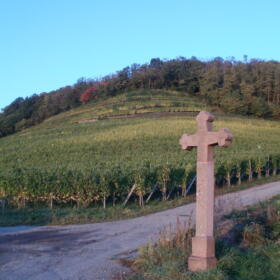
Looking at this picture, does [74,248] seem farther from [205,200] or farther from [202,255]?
[205,200]

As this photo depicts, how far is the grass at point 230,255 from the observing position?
27.9 ft

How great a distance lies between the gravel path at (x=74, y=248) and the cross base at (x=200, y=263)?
1399 millimetres

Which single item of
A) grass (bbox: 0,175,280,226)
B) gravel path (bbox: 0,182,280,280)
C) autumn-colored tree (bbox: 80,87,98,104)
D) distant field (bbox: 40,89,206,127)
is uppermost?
autumn-colored tree (bbox: 80,87,98,104)

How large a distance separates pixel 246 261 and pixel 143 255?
1.93 m

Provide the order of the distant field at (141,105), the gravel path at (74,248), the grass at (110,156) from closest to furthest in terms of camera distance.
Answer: the gravel path at (74,248), the grass at (110,156), the distant field at (141,105)

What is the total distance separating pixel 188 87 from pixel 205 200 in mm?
94454

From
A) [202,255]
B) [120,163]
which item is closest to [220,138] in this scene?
[202,255]

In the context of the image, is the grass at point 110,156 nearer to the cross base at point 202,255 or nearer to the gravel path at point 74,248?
the gravel path at point 74,248

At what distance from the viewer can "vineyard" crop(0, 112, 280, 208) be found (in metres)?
21.9

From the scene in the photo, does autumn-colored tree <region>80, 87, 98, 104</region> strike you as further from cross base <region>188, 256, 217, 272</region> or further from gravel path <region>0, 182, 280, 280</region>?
cross base <region>188, 256, 217, 272</region>

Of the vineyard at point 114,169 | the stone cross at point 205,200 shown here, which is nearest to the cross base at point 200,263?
the stone cross at point 205,200

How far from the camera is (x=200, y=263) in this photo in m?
8.66

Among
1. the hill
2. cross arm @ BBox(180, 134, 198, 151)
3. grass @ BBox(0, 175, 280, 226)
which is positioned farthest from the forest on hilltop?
cross arm @ BBox(180, 134, 198, 151)

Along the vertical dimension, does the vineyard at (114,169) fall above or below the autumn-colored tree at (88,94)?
below
